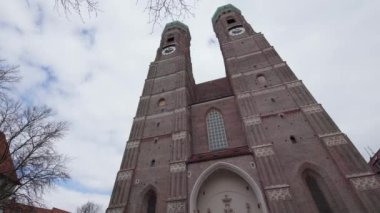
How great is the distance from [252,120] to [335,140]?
Result: 5.45 m

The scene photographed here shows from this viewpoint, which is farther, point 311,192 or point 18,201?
point 311,192

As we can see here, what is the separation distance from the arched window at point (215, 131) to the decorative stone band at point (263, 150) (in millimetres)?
Result: 3356

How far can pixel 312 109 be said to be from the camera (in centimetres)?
1616

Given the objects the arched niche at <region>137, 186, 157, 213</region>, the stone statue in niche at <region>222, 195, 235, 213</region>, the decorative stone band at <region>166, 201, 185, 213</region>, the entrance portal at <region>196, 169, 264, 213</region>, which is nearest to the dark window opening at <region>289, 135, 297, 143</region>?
the entrance portal at <region>196, 169, 264, 213</region>

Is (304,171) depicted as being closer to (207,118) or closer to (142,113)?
(207,118)

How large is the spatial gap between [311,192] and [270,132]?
15.3 ft

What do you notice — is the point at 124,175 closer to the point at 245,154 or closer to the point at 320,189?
the point at 245,154

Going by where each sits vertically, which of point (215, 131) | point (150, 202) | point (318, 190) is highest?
point (215, 131)

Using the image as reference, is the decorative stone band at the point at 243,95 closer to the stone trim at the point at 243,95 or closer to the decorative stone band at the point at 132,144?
the stone trim at the point at 243,95

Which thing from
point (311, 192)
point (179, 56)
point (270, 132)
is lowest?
point (311, 192)

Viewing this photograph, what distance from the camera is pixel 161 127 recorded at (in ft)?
65.4

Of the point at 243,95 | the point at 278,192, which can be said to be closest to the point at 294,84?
the point at 243,95

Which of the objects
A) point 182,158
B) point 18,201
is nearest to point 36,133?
point 18,201

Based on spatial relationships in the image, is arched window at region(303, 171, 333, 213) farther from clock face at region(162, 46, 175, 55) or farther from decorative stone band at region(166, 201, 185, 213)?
clock face at region(162, 46, 175, 55)
